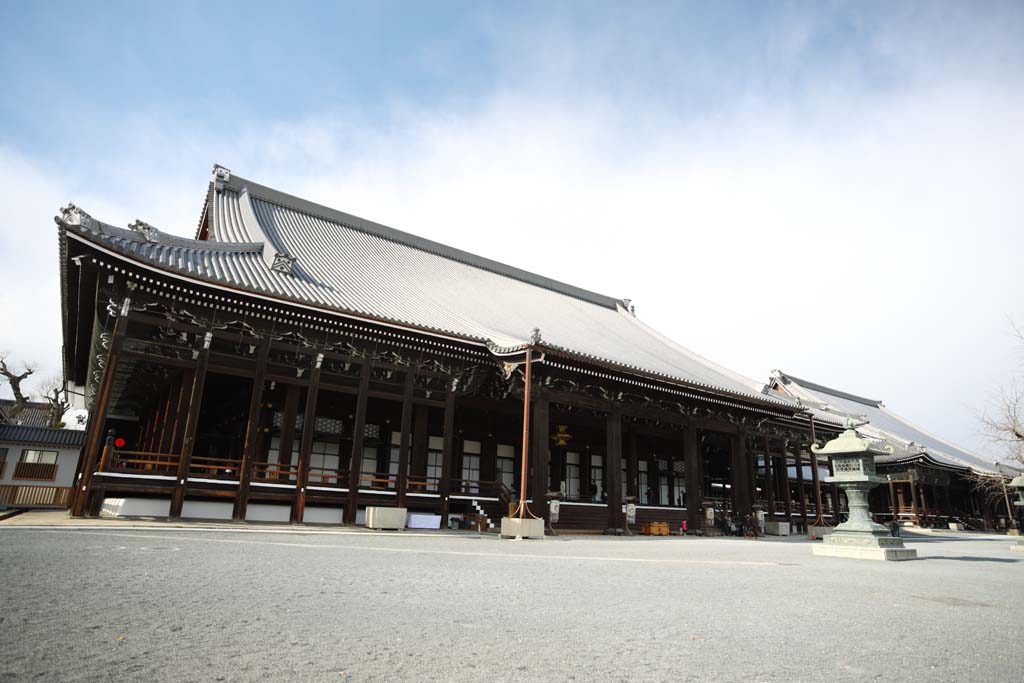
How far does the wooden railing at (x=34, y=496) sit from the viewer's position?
2312 cm

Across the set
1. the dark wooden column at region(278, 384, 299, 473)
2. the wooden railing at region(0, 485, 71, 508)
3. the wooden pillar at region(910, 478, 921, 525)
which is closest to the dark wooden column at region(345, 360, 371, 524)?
the dark wooden column at region(278, 384, 299, 473)

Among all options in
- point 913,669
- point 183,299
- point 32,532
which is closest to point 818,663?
A: point 913,669

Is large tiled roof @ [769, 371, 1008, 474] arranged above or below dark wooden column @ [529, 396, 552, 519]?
above

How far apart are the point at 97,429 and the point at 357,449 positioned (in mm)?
5216

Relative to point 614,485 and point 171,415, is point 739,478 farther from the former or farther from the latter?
point 171,415

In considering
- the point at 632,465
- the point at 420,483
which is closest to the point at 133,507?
the point at 420,483

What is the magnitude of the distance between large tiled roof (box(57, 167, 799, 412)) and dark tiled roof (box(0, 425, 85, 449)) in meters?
14.1

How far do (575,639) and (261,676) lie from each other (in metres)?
1.87

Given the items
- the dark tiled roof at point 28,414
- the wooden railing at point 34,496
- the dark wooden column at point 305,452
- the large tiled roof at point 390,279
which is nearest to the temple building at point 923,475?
the large tiled roof at point 390,279

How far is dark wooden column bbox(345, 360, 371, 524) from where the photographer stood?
44.2ft

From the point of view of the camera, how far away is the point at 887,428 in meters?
37.8

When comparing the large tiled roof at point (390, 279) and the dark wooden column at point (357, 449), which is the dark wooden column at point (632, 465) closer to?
the large tiled roof at point (390, 279)

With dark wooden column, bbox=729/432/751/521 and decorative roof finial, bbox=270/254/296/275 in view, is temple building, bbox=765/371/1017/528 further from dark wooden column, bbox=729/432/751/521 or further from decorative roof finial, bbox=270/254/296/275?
decorative roof finial, bbox=270/254/296/275

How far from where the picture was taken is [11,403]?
1692 inches
